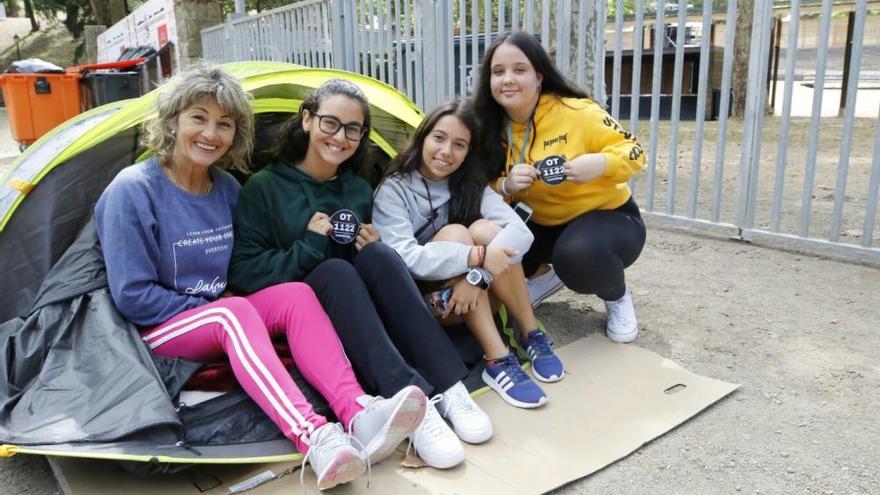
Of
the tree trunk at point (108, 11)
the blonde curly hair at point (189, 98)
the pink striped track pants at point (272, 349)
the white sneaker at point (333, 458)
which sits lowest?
the white sneaker at point (333, 458)

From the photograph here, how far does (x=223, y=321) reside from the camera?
217 centimetres

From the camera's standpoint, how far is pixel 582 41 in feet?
15.8

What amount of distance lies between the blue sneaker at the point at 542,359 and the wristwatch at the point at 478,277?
0.37 meters

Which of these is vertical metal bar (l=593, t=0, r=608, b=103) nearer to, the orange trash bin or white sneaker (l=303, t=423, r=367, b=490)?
white sneaker (l=303, t=423, r=367, b=490)

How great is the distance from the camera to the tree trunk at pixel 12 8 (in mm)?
33375

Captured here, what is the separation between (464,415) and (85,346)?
46.3 inches

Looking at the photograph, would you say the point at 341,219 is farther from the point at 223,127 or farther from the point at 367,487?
the point at 367,487

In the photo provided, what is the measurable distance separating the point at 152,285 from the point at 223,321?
0.93 feet

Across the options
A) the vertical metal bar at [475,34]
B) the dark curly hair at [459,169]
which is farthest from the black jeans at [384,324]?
the vertical metal bar at [475,34]

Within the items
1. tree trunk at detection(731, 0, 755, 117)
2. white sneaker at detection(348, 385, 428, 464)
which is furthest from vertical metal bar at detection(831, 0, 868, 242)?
tree trunk at detection(731, 0, 755, 117)

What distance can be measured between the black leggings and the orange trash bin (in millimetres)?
7639

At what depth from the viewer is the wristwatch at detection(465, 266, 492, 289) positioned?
8.32 feet

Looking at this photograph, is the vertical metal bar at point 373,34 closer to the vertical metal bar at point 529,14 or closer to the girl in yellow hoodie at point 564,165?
the vertical metal bar at point 529,14

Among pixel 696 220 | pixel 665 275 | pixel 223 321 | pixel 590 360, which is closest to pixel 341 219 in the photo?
pixel 223 321
